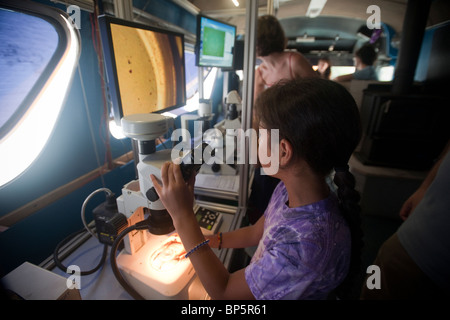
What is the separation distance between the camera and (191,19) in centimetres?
249

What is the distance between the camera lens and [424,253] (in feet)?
2.62

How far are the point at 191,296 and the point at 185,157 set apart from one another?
51cm

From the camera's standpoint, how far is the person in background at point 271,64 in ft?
5.15

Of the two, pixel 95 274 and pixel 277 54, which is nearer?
pixel 95 274

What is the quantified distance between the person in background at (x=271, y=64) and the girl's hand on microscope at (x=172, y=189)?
1032 millimetres

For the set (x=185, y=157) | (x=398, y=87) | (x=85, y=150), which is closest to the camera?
(x=185, y=157)

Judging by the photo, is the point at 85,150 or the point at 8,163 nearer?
the point at 8,163

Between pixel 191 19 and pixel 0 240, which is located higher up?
pixel 191 19

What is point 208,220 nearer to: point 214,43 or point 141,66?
point 141,66

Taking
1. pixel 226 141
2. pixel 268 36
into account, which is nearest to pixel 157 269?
pixel 226 141

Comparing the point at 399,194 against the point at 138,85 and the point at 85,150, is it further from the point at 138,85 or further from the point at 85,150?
the point at 85,150

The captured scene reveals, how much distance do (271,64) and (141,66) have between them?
115 cm
